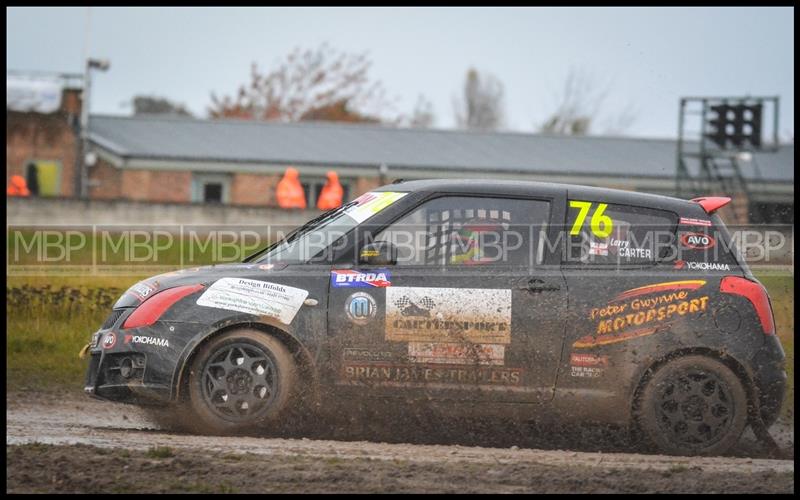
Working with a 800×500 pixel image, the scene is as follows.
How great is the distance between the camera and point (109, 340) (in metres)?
7.99

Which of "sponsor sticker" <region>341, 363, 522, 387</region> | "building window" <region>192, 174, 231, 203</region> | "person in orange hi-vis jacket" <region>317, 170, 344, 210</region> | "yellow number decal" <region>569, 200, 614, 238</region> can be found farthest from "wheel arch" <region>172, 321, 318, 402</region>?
"building window" <region>192, 174, 231, 203</region>

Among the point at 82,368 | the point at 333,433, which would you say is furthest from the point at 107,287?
the point at 333,433

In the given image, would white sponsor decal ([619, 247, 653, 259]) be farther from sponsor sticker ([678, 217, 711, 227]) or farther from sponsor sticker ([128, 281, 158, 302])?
sponsor sticker ([128, 281, 158, 302])

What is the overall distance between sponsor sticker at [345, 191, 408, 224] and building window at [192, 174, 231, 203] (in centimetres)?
3308

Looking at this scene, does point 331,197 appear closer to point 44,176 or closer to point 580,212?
point 580,212

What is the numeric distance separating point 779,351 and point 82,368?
645 centimetres

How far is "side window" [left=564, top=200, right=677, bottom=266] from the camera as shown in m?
8.09

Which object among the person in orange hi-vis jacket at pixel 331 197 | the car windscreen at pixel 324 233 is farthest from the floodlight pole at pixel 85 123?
the car windscreen at pixel 324 233

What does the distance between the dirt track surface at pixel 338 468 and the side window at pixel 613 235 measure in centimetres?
126

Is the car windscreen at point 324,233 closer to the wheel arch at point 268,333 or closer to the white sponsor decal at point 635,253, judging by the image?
the wheel arch at point 268,333

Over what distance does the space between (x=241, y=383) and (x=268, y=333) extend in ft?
1.16

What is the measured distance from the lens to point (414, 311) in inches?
309

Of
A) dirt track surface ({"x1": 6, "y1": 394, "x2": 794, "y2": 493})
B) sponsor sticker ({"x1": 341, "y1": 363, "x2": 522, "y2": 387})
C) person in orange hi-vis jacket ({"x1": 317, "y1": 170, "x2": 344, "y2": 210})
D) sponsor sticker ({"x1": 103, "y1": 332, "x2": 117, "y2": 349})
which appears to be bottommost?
dirt track surface ({"x1": 6, "y1": 394, "x2": 794, "y2": 493})

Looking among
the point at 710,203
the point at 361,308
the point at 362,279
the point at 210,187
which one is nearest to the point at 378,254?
the point at 362,279
